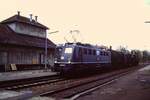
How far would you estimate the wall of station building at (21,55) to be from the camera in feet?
104

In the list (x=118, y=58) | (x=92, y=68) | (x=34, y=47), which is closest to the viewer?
(x=92, y=68)

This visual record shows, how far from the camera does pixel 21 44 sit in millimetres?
33656

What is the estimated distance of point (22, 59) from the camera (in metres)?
34.8

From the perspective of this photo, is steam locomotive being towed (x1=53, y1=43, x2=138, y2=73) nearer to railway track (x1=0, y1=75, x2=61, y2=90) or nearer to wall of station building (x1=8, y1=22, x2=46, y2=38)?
railway track (x1=0, y1=75, x2=61, y2=90)

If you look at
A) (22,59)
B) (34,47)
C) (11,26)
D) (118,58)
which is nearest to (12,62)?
(22,59)

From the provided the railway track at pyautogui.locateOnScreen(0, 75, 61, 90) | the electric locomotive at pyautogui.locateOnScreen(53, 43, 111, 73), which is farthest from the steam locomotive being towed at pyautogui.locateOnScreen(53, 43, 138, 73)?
the railway track at pyautogui.locateOnScreen(0, 75, 61, 90)

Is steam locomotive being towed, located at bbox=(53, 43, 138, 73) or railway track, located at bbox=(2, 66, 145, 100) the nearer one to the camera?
railway track, located at bbox=(2, 66, 145, 100)

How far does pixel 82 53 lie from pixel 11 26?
19.4 metres

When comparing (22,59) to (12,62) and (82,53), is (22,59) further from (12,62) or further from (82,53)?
(82,53)

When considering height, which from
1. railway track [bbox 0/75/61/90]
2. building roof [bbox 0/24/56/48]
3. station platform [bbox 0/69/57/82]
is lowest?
railway track [bbox 0/75/61/90]

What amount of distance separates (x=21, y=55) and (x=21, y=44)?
6.05 feet

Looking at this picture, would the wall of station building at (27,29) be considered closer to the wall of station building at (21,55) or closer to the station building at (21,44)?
the station building at (21,44)

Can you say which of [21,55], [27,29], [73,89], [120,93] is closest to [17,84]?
[73,89]

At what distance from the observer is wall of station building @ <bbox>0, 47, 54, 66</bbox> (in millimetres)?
31594
